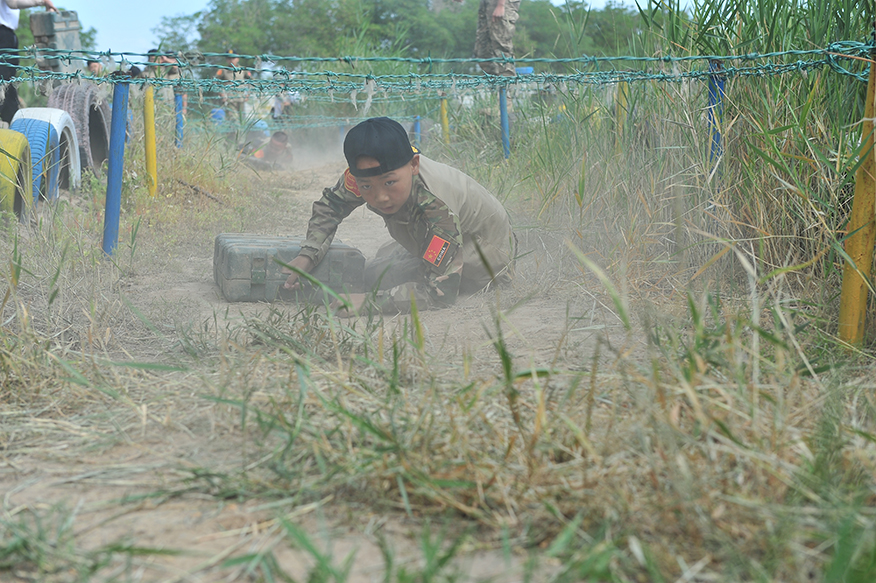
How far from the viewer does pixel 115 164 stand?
3172mm

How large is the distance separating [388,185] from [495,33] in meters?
4.62

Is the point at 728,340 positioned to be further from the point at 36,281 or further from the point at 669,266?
the point at 36,281

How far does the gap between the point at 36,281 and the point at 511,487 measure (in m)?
2.17

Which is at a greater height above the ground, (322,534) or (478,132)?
(478,132)

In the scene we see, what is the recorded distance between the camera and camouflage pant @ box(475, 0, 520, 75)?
6980 millimetres

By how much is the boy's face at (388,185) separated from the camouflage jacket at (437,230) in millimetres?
56

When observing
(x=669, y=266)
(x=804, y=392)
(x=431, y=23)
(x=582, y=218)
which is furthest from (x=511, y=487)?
(x=431, y=23)

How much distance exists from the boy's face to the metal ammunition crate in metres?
0.33

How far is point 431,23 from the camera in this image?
25250mm

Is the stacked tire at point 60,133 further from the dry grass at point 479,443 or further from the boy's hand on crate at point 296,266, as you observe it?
the dry grass at point 479,443

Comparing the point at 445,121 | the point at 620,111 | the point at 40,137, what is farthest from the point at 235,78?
the point at 445,121

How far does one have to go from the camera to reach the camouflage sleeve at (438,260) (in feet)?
9.68

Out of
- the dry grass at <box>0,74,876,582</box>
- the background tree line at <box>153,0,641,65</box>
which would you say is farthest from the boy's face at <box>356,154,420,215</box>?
the background tree line at <box>153,0,641,65</box>

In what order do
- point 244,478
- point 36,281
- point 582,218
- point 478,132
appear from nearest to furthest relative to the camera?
point 244,478 < point 36,281 < point 582,218 < point 478,132
